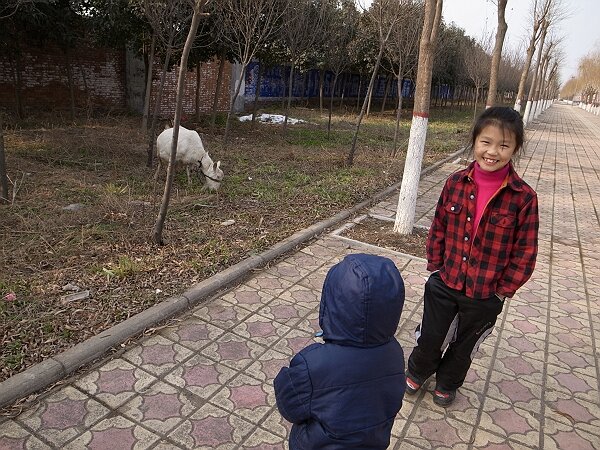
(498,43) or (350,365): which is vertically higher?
(498,43)

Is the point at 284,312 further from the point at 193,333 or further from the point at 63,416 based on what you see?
the point at 63,416

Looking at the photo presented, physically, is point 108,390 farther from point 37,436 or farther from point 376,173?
point 376,173

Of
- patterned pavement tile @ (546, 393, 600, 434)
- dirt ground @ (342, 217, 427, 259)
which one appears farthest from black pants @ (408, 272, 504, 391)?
dirt ground @ (342, 217, 427, 259)

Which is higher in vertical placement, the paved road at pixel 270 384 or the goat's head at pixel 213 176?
the goat's head at pixel 213 176

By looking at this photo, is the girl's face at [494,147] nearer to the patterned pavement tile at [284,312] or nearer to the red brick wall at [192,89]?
the patterned pavement tile at [284,312]

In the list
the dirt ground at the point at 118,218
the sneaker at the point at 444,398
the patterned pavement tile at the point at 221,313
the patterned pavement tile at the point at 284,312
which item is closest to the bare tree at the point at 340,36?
the dirt ground at the point at 118,218

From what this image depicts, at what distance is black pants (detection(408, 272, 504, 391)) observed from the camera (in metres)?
2.46

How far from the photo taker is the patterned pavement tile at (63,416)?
2301mm

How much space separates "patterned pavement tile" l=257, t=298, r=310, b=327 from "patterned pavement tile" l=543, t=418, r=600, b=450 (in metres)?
1.78

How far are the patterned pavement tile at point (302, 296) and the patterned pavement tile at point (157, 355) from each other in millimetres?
1089

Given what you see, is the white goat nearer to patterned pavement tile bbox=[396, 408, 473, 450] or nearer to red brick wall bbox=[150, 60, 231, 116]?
patterned pavement tile bbox=[396, 408, 473, 450]

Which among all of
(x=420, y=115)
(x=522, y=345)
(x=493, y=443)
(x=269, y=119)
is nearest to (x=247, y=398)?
(x=493, y=443)

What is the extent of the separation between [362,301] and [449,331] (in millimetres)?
1426

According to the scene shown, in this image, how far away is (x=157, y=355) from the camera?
2.98m
